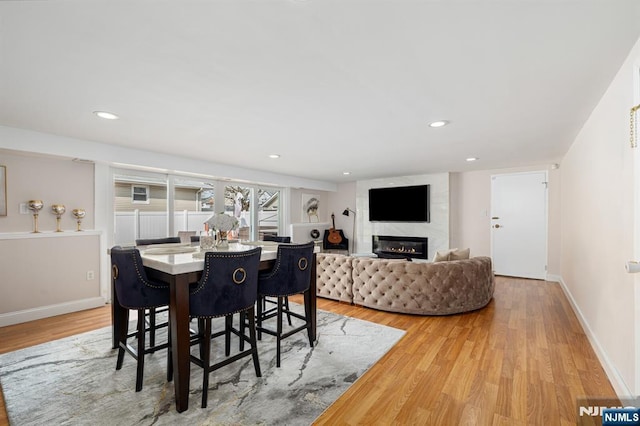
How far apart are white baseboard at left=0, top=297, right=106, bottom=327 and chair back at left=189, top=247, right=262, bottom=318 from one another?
3.13m

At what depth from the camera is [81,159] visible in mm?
3543

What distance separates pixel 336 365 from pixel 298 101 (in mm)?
2258

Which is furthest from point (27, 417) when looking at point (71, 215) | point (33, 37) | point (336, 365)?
point (71, 215)

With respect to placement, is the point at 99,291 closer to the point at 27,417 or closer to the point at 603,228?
the point at 27,417

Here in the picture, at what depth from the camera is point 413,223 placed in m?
6.82

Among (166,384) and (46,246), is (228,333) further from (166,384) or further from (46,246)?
(46,246)

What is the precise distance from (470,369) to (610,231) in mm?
1506

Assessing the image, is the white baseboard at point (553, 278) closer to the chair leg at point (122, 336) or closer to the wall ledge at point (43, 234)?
the chair leg at point (122, 336)

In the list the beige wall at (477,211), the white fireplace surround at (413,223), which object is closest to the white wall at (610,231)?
the beige wall at (477,211)

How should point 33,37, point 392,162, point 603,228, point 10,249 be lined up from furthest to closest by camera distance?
point 392,162
point 10,249
point 603,228
point 33,37

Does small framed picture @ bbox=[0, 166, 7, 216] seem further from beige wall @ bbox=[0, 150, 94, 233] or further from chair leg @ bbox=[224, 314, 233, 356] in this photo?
chair leg @ bbox=[224, 314, 233, 356]

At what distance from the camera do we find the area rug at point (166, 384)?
5.83ft

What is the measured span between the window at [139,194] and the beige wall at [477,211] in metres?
6.07

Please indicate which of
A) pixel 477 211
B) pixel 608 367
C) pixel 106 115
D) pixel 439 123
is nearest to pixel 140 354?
pixel 106 115
